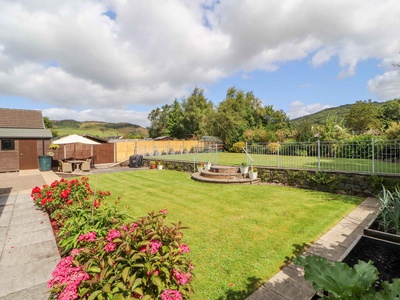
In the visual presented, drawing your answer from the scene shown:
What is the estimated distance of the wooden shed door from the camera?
16.0 m

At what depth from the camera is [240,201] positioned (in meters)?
7.21

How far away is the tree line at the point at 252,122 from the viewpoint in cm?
2200

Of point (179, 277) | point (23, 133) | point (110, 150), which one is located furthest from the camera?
point (110, 150)

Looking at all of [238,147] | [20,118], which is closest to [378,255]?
[238,147]

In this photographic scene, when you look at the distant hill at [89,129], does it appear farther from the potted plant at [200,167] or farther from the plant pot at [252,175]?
the plant pot at [252,175]

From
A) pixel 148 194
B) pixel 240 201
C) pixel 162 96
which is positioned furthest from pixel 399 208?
pixel 162 96

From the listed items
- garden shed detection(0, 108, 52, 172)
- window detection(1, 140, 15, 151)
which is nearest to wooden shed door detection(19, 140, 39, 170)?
garden shed detection(0, 108, 52, 172)

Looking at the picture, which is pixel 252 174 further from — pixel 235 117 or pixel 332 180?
pixel 235 117

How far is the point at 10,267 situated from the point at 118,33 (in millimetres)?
13190

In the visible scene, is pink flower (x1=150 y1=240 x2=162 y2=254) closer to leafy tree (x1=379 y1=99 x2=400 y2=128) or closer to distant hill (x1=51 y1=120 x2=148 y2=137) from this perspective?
distant hill (x1=51 y1=120 x2=148 y2=137)

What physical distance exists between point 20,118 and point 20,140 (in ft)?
11.9

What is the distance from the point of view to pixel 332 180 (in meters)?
8.27

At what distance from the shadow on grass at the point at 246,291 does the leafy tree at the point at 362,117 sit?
163ft

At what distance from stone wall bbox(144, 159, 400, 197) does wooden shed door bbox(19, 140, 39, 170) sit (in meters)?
17.8
